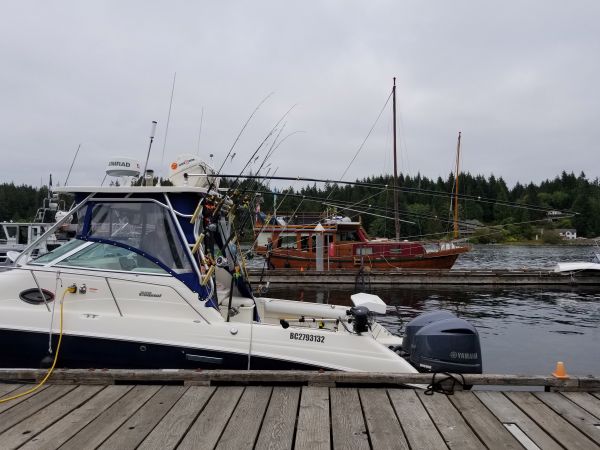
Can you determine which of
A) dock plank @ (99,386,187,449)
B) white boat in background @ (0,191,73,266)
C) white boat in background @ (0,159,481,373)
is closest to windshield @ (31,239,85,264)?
white boat in background @ (0,159,481,373)

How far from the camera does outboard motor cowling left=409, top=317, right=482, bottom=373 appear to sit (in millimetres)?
5207

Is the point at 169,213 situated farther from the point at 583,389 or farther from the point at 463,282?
the point at 463,282

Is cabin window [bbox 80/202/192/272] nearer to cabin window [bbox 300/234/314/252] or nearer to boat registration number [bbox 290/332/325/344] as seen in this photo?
boat registration number [bbox 290/332/325/344]

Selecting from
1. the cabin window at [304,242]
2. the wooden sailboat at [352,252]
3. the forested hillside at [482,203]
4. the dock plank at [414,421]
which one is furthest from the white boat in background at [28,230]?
the forested hillside at [482,203]

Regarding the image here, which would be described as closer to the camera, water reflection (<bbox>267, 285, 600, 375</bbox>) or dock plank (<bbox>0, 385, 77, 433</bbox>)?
dock plank (<bbox>0, 385, 77, 433</bbox>)

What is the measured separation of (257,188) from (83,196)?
2479 mm

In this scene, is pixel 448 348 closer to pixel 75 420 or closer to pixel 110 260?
pixel 75 420

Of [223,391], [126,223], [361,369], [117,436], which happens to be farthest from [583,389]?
[126,223]

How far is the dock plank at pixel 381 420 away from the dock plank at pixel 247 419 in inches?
31.4

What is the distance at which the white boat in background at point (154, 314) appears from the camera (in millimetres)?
5578

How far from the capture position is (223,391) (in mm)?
4184

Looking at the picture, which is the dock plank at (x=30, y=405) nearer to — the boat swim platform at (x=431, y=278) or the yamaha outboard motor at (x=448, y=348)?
the yamaha outboard motor at (x=448, y=348)

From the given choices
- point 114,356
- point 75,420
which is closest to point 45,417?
point 75,420

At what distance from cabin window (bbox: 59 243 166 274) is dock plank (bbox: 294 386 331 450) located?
9.03 ft
